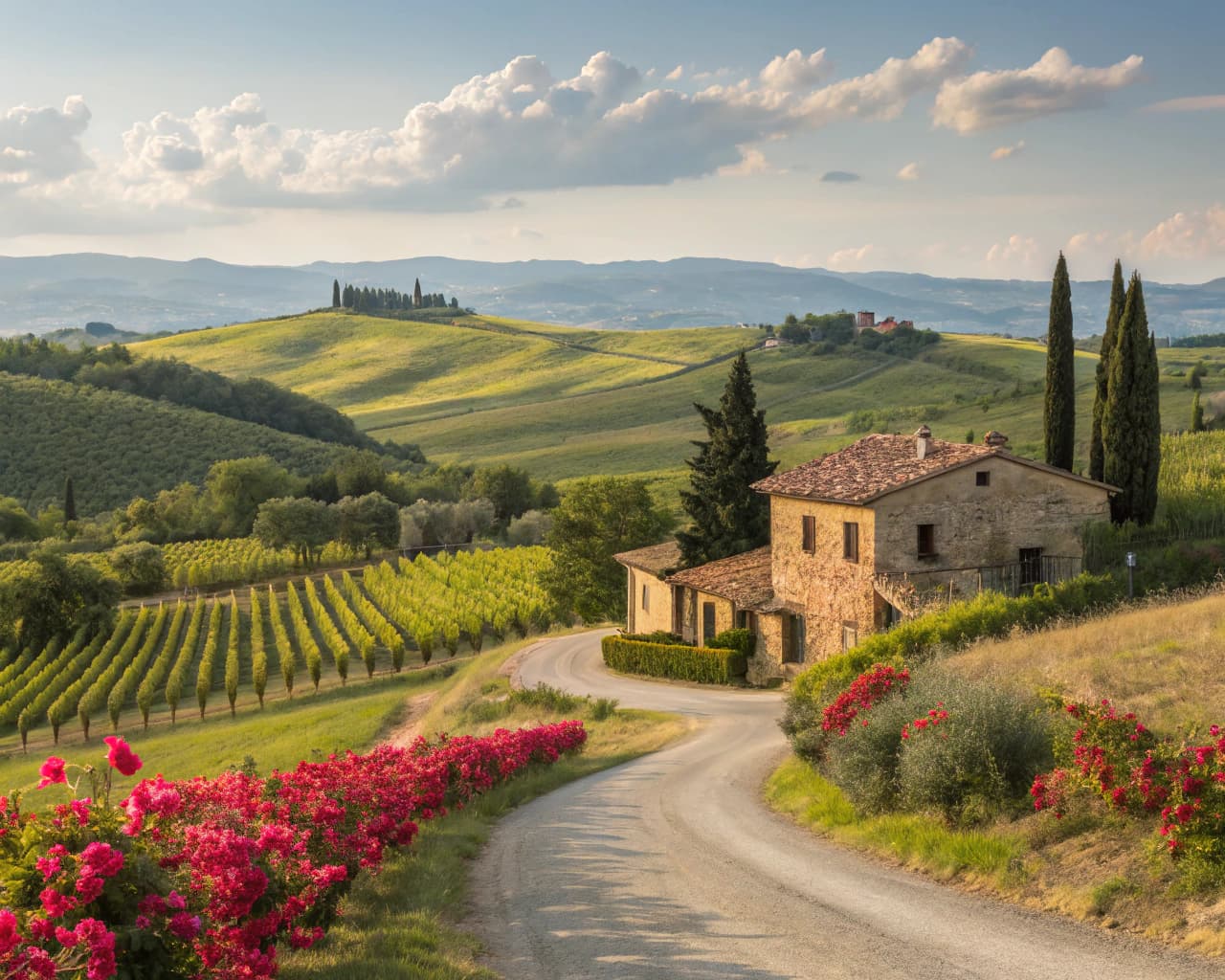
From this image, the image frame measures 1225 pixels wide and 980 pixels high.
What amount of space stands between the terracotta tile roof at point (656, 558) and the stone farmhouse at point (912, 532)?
33.6ft

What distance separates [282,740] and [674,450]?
103594mm

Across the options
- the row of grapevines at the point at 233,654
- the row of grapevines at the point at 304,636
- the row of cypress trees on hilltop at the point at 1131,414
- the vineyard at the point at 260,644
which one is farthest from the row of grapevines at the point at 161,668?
the row of cypress trees on hilltop at the point at 1131,414

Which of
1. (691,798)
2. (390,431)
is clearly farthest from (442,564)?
(390,431)

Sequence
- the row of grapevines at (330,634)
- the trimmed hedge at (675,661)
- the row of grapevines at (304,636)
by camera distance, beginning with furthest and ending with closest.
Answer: the row of grapevines at (304,636)
the row of grapevines at (330,634)
the trimmed hedge at (675,661)

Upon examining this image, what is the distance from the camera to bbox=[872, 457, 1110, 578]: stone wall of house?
34.7 metres

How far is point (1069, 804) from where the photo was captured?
40.8ft

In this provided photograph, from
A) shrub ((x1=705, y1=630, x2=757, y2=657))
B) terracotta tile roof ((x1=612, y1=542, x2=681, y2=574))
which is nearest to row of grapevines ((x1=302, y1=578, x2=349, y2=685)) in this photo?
terracotta tile roof ((x1=612, y1=542, x2=681, y2=574))

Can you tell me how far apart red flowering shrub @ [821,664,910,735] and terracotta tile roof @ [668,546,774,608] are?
2289 centimetres

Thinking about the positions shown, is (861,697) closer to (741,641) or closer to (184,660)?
(741,641)

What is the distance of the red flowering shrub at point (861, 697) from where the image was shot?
55.7ft

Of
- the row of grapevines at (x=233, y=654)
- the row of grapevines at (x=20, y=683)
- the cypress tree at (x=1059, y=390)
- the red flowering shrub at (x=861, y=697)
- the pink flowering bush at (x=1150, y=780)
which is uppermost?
the cypress tree at (x=1059, y=390)

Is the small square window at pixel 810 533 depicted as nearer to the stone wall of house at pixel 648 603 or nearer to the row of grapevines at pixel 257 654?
the stone wall of house at pixel 648 603

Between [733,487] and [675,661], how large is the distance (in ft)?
29.2

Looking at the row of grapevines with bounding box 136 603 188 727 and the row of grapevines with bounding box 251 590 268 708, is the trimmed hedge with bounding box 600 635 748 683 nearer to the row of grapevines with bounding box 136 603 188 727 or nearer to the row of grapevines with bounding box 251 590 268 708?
the row of grapevines with bounding box 251 590 268 708
